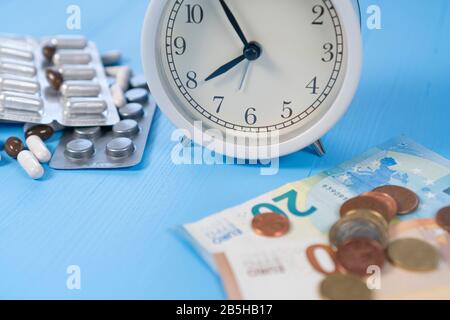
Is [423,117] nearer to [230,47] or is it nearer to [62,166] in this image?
[230,47]

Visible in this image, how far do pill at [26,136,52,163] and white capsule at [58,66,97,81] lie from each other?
0.22m

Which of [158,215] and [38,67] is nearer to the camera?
[158,215]

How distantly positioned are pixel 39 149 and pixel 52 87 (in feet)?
0.80

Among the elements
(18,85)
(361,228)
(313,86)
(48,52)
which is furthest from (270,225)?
(48,52)

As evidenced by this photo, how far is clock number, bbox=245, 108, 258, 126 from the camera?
1.11 metres

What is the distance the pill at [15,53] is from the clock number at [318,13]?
2.30 feet

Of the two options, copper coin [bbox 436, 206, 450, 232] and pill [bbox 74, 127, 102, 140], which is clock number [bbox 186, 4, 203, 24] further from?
copper coin [bbox 436, 206, 450, 232]

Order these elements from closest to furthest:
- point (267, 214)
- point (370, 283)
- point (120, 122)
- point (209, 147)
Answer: point (370, 283) < point (267, 214) < point (209, 147) < point (120, 122)

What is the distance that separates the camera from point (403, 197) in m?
1.03

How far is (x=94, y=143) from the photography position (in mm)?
Result: 1204

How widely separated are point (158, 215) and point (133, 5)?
901 mm

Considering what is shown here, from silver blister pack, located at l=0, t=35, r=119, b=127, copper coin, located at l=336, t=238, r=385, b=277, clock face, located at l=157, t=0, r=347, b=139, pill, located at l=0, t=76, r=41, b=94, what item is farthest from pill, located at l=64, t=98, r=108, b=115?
copper coin, located at l=336, t=238, r=385, b=277

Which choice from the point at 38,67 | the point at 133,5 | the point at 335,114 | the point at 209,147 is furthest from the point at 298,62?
the point at 133,5

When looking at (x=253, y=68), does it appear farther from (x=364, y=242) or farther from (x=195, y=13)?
(x=364, y=242)
